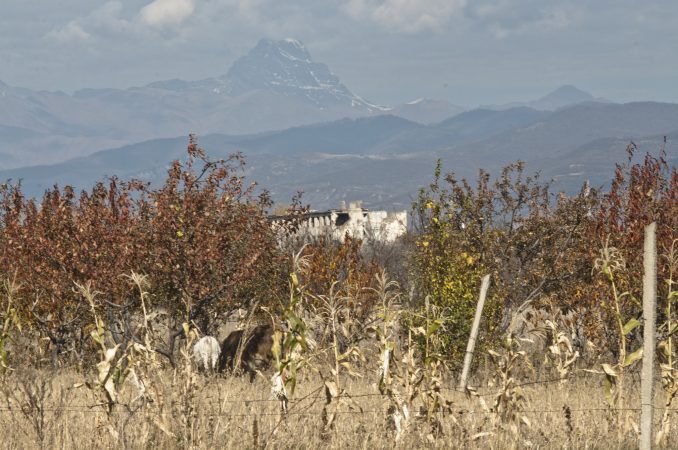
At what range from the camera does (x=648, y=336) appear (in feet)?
30.1

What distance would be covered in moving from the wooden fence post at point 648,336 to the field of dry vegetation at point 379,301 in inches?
47.2

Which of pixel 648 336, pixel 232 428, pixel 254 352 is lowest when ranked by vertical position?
pixel 232 428

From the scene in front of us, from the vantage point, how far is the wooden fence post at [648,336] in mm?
9195

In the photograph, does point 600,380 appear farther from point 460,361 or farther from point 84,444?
point 84,444

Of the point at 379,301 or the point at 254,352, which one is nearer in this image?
the point at 254,352

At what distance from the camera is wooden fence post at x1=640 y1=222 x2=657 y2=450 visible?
920 centimetres

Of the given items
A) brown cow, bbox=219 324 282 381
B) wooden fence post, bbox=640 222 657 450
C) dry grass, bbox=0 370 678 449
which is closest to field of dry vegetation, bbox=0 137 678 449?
dry grass, bbox=0 370 678 449

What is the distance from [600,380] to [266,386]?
6.69 metres

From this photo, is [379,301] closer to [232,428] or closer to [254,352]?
[254,352]

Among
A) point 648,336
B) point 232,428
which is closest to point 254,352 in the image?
point 232,428

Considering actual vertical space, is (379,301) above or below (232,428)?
above

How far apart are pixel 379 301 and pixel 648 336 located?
10.3 m

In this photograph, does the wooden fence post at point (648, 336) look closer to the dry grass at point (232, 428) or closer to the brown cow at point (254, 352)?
the dry grass at point (232, 428)

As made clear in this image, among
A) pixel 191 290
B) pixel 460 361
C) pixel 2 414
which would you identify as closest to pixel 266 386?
pixel 191 290
